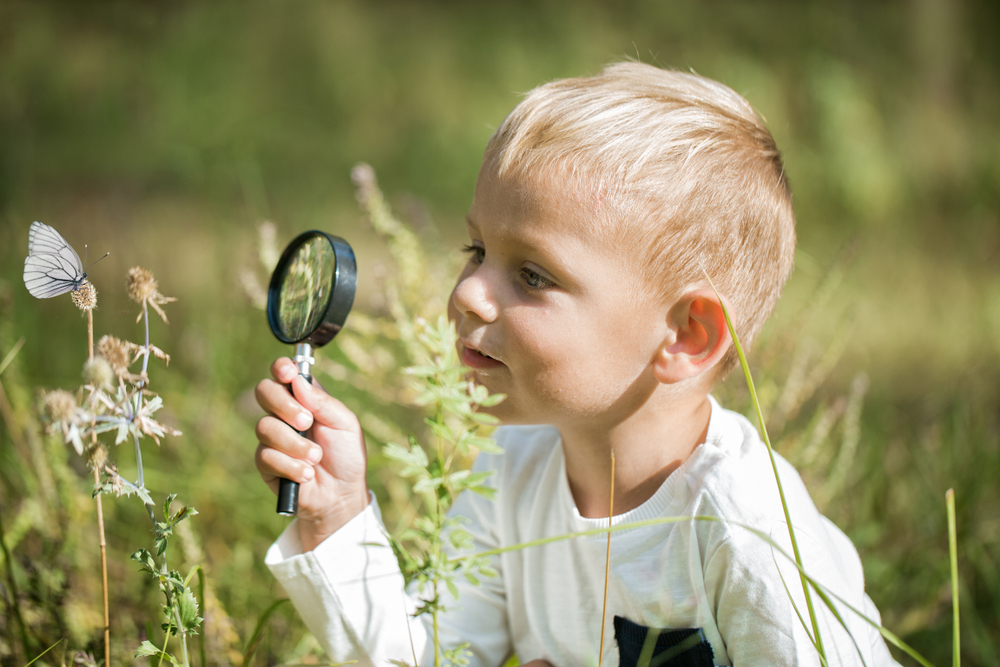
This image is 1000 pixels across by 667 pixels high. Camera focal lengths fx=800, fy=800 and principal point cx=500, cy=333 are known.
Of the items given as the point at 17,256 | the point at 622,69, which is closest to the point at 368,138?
the point at 17,256

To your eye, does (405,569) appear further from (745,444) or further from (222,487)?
(222,487)

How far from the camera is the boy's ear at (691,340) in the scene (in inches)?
50.9

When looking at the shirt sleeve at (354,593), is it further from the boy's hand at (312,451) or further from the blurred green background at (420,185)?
the blurred green background at (420,185)

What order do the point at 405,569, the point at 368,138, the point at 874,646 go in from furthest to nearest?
1. the point at 368,138
2. the point at 874,646
3. the point at 405,569

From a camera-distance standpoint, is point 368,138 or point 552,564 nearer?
point 552,564

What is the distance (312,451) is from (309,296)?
0.24m

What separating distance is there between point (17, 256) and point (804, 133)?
4832mm

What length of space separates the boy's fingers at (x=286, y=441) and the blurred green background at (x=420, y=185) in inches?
20.5

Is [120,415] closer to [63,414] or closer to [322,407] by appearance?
[63,414]

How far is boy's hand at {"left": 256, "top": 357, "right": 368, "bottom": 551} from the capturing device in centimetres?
117

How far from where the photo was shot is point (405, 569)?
95 centimetres

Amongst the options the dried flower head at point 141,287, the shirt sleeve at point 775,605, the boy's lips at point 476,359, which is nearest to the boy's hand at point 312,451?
the boy's lips at point 476,359

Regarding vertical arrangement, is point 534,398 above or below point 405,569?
above

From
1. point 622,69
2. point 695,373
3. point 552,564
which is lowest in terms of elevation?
point 552,564
